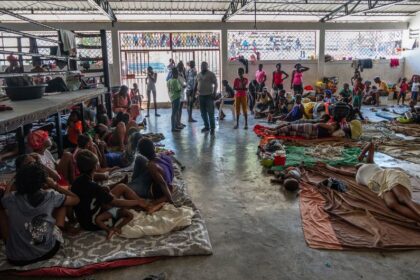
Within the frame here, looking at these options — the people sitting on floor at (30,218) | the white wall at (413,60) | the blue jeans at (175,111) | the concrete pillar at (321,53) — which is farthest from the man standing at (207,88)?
the white wall at (413,60)

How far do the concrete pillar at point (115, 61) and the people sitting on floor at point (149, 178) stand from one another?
35.5 ft

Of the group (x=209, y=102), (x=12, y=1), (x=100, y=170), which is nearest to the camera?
(x=100, y=170)

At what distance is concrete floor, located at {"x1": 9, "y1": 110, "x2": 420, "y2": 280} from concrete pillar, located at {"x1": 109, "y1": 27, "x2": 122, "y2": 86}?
9.73m

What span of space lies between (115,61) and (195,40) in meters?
3.25

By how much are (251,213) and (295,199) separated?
26.2 inches

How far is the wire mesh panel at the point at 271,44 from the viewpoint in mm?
15297

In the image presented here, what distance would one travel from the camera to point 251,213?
392cm

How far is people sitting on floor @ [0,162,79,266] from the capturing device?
2.74 meters

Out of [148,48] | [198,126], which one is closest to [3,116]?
[198,126]

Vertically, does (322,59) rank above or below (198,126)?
above

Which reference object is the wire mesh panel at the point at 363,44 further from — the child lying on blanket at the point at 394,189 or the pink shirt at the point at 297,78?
the child lying on blanket at the point at 394,189

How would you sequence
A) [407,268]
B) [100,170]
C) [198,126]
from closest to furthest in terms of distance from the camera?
[407,268] → [100,170] → [198,126]

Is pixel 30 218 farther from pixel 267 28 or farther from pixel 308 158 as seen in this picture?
pixel 267 28

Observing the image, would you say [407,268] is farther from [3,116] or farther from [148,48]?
[148,48]
